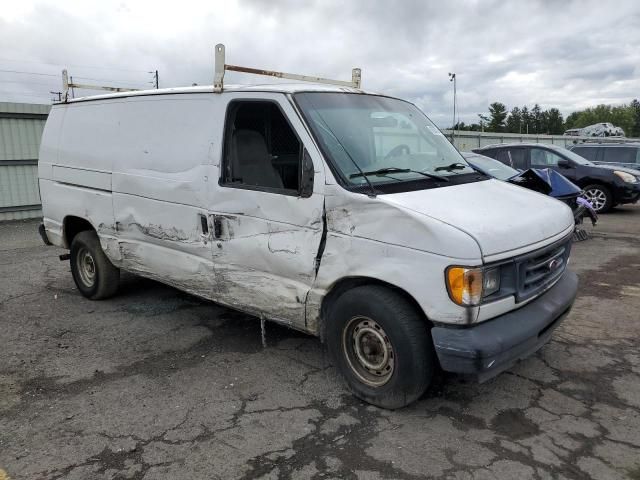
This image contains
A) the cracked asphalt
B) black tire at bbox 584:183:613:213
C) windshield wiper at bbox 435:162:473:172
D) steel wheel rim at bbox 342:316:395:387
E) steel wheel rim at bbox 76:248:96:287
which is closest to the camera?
the cracked asphalt

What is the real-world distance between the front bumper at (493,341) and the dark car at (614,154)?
43.6 ft

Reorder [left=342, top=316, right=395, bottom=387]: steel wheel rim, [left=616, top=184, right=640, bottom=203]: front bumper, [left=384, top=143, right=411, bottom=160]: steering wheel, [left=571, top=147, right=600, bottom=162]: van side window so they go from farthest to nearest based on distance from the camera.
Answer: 1. [left=571, top=147, right=600, bottom=162]: van side window
2. [left=616, top=184, right=640, bottom=203]: front bumper
3. [left=384, top=143, right=411, bottom=160]: steering wheel
4. [left=342, top=316, right=395, bottom=387]: steel wheel rim

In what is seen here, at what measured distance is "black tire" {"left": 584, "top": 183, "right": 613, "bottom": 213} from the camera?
12312 mm

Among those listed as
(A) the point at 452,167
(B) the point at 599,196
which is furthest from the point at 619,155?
(A) the point at 452,167

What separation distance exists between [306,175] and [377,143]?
66 cm

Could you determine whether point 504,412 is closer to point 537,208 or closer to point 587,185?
point 537,208

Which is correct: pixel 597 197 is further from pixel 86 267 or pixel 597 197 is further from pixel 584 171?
pixel 86 267

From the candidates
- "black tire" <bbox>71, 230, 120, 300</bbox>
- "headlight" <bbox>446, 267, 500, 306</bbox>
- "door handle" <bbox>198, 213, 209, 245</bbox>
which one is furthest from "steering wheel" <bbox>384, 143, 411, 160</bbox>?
"black tire" <bbox>71, 230, 120, 300</bbox>

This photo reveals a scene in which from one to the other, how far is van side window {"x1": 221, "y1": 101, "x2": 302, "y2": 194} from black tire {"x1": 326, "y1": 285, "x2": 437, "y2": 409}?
3.03 feet

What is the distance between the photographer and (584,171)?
1225 cm

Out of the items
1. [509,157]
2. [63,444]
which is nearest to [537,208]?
[63,444]

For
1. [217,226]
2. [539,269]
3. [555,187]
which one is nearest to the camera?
[539,269]

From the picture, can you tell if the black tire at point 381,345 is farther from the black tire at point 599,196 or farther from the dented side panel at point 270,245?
the black tire at point 599,196

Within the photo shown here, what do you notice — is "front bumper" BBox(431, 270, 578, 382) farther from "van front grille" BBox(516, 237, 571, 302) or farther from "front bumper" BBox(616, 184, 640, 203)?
"front bumper" BBox(616, 184, 640, 203)
